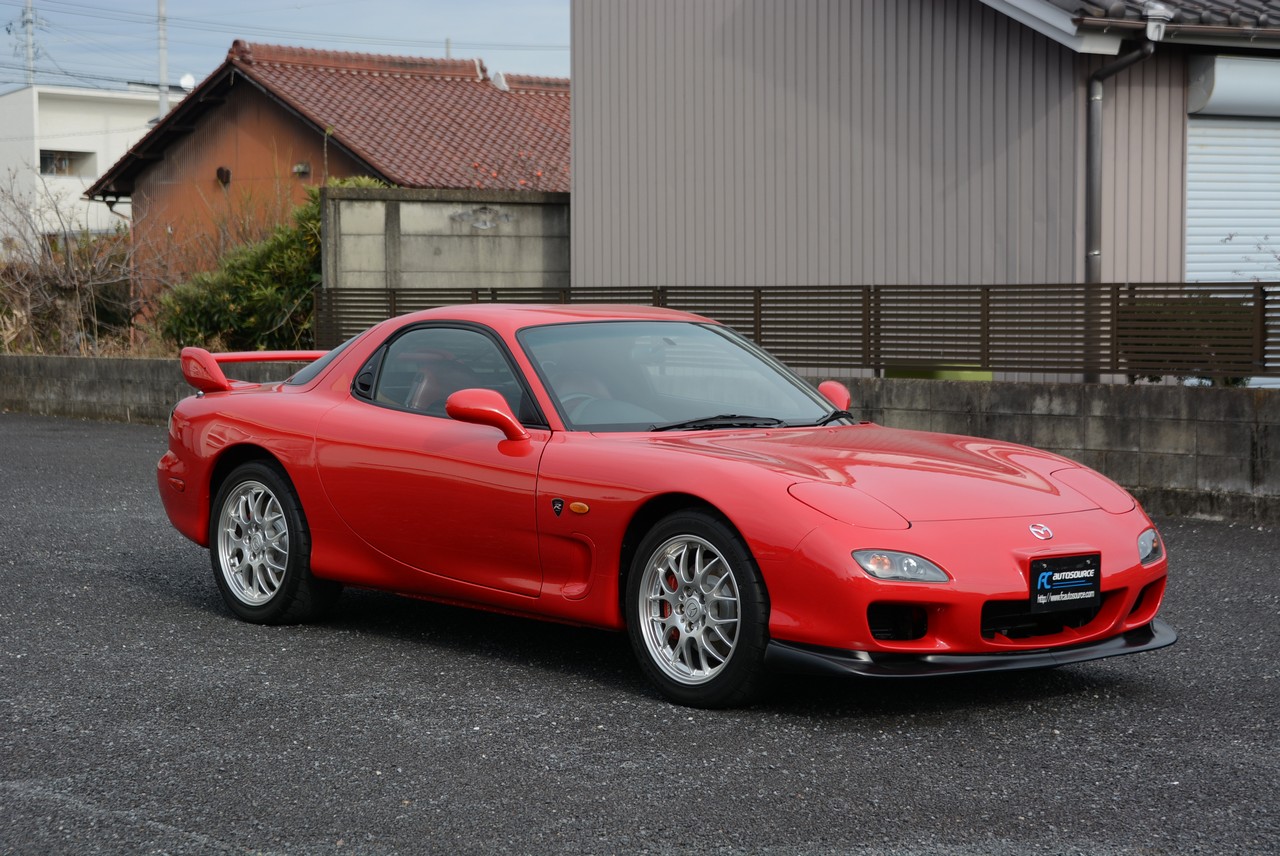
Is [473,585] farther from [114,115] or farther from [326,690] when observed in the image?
[114,115]

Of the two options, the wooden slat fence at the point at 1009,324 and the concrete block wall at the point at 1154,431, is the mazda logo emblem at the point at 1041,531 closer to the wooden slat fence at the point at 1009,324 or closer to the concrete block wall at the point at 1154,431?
the concrete block wall at the point at 1154,431

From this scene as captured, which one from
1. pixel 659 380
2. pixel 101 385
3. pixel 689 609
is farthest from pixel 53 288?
pixel 689 609

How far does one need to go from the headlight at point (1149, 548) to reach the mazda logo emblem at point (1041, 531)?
413mm

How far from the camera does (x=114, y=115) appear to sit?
62.8 metres

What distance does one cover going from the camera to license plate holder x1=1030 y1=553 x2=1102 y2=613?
5164mm

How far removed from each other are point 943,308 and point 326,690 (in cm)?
773

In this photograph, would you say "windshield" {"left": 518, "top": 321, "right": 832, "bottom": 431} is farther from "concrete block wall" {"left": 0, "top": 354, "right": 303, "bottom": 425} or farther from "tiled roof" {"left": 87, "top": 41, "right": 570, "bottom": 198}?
"tiled roof" {"left": 87, "top": 41, "right": 570, "bottom": 198}

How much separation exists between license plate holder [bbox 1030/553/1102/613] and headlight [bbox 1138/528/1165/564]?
0.28m

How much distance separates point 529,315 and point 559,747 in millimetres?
2116

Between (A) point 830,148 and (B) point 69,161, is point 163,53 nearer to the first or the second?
(B) point 69,161

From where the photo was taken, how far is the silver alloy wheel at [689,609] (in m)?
5.29

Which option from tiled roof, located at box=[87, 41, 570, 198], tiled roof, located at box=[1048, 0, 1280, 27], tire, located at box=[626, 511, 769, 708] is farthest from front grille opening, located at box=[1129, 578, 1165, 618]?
tiled roof, located at box=[87, 41, 570, 198]

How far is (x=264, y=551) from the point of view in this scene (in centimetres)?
689

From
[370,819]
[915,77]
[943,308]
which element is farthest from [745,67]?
[370,819]
